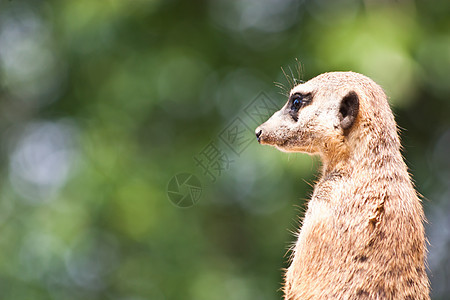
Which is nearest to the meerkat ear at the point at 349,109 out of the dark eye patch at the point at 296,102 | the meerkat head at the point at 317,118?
the meerkat head at the point at 317,118

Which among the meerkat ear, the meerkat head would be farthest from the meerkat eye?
the meerkat ear

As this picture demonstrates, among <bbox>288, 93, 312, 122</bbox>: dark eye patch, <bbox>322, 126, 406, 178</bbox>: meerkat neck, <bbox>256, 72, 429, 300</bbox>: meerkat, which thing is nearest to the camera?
<bbox>256, 72, 429, 300</bbox>: meerkat

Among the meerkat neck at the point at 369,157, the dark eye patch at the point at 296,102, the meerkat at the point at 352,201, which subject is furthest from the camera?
the dark eye patch at the point at 296,102

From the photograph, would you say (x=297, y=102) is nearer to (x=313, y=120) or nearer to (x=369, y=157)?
(x=313, y=120)

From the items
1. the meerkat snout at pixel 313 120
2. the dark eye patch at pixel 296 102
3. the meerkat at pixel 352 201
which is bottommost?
the meerkat at pixel 352 201

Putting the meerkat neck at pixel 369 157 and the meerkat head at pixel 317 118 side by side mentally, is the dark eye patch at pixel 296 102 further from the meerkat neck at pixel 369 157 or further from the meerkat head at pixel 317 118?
the meerkat neck at pixel 369 157

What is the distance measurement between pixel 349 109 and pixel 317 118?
0.37ft

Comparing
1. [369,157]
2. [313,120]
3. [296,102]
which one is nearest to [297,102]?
[296,102]

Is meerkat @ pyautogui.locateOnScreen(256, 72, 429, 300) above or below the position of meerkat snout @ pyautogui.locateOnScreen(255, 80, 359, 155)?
below

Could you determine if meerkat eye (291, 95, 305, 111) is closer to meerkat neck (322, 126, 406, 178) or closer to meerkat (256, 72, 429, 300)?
meerkat (256, 72, 429, 300)

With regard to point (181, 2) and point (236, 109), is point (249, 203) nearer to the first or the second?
point (236, 109)

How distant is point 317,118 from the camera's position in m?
2.12

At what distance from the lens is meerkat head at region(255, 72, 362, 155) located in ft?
6.79

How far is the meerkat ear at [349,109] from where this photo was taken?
2.05 m
